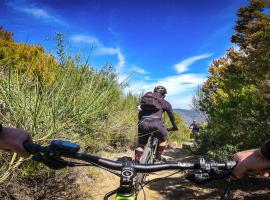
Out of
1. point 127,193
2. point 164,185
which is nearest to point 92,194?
point 164,185

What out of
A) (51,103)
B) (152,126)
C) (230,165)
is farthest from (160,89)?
(230,165)

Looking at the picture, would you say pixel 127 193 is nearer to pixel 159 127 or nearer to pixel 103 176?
pixel 159 127

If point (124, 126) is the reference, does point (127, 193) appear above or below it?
below

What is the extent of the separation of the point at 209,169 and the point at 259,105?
6600 millimetres

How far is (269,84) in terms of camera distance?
7148 mm

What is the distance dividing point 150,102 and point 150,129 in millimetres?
612

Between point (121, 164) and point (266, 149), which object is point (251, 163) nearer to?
point (266, 149)

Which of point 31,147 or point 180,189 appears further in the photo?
point 180,189

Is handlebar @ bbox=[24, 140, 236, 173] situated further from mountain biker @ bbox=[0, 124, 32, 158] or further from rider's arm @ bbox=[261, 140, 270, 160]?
rider's arm @ bbox=[261, 140, 270, 160]

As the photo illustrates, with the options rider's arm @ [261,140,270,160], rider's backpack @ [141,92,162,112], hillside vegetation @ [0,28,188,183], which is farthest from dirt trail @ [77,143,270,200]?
rider's arm @ [261,140,270,160]

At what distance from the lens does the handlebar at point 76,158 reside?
5.87 ft

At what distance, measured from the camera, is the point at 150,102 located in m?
7.68

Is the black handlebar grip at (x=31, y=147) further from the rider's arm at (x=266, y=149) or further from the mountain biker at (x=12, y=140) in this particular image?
the rider's arm at (x=266, y=149)

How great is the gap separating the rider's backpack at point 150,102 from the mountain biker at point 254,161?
5.90m
